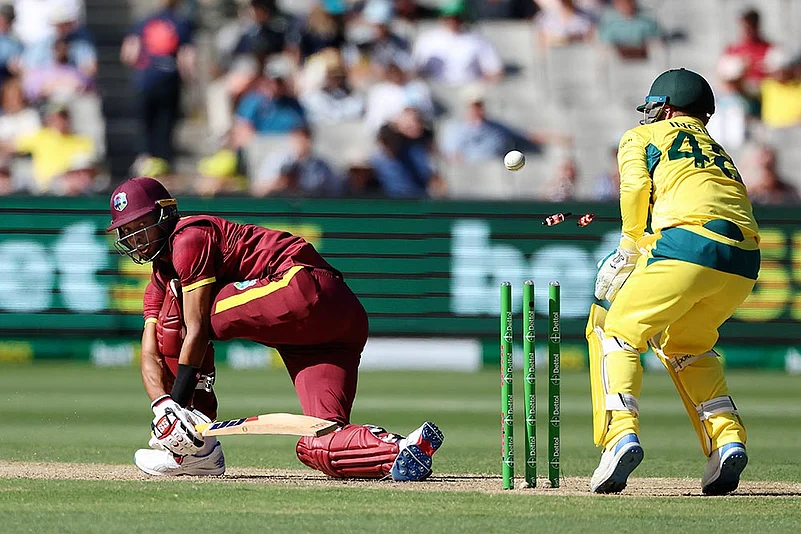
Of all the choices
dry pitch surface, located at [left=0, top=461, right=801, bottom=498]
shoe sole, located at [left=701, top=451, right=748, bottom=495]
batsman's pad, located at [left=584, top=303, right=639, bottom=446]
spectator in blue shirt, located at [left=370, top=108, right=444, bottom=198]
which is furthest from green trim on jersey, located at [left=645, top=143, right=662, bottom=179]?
spectator in blue shirt, located at [left=370, top=108, right=444, bottom=198]

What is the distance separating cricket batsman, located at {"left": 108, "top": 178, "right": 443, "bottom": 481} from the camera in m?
7.02

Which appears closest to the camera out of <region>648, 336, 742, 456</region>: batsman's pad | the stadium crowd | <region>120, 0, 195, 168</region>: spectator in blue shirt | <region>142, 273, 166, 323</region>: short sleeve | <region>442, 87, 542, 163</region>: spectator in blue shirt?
<region>648, 336, 742, 456</region>: batsman's pad

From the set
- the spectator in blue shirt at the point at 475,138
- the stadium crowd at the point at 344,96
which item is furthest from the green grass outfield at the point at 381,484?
the spectator in blue shirt at the point at 475,138

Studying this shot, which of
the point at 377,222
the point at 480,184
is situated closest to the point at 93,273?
the point at 377,222

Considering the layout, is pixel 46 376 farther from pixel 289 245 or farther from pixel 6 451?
pixel 289 245

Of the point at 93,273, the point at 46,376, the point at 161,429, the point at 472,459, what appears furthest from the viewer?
the point at 93,273

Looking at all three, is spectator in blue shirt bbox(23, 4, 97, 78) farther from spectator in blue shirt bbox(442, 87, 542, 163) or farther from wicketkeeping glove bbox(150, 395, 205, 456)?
wicketkeeping glove bbox(150, 395, 205, 456)

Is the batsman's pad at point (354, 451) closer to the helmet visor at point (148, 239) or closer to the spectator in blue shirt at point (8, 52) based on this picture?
the helmet visor at point (148, 239)

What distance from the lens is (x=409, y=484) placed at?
23.2 feet

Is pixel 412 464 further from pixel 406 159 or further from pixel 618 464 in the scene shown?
pixel 406 159

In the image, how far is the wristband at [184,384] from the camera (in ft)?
23.0

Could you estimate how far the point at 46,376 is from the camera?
42.4ft

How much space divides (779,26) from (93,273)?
866 centimetres

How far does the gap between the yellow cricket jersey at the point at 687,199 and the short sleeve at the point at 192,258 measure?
1.90m
